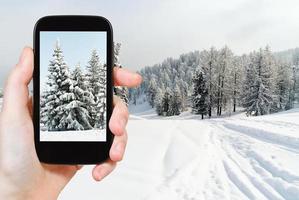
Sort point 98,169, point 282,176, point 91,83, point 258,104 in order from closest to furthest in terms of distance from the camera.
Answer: point 98,169
point 91,83
point 282,176
point 258,104

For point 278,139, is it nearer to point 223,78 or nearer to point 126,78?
point 126,78

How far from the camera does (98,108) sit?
2.75m

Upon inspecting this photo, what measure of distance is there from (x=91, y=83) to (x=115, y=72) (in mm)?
188

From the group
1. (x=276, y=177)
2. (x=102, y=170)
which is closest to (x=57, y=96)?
(x=102, y=170)

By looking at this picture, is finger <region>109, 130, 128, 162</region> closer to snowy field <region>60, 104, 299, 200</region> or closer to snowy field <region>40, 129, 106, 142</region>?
snowy field <region>40, 129, 106, 142</region>

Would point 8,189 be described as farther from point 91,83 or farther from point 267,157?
point 267,157

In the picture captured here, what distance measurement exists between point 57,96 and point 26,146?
0.36m

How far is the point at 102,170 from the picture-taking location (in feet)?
8.57

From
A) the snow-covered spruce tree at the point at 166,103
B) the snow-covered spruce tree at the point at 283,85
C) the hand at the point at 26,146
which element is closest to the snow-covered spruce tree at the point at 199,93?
the snow-covered spruce tree at the point at 283,85

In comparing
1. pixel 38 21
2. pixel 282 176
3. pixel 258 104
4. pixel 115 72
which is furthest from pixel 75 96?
pixel 258 104

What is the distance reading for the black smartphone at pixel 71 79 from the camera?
2676 mm

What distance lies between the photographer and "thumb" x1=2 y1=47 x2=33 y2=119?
2559 millimetres

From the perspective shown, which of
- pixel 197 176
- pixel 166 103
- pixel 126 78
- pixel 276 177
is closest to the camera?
pixel 126 78

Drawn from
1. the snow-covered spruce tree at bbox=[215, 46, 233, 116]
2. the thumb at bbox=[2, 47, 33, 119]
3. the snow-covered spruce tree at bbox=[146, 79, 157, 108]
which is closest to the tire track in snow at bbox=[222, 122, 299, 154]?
the thumb at bbox=[2, 47, 33, 119]
